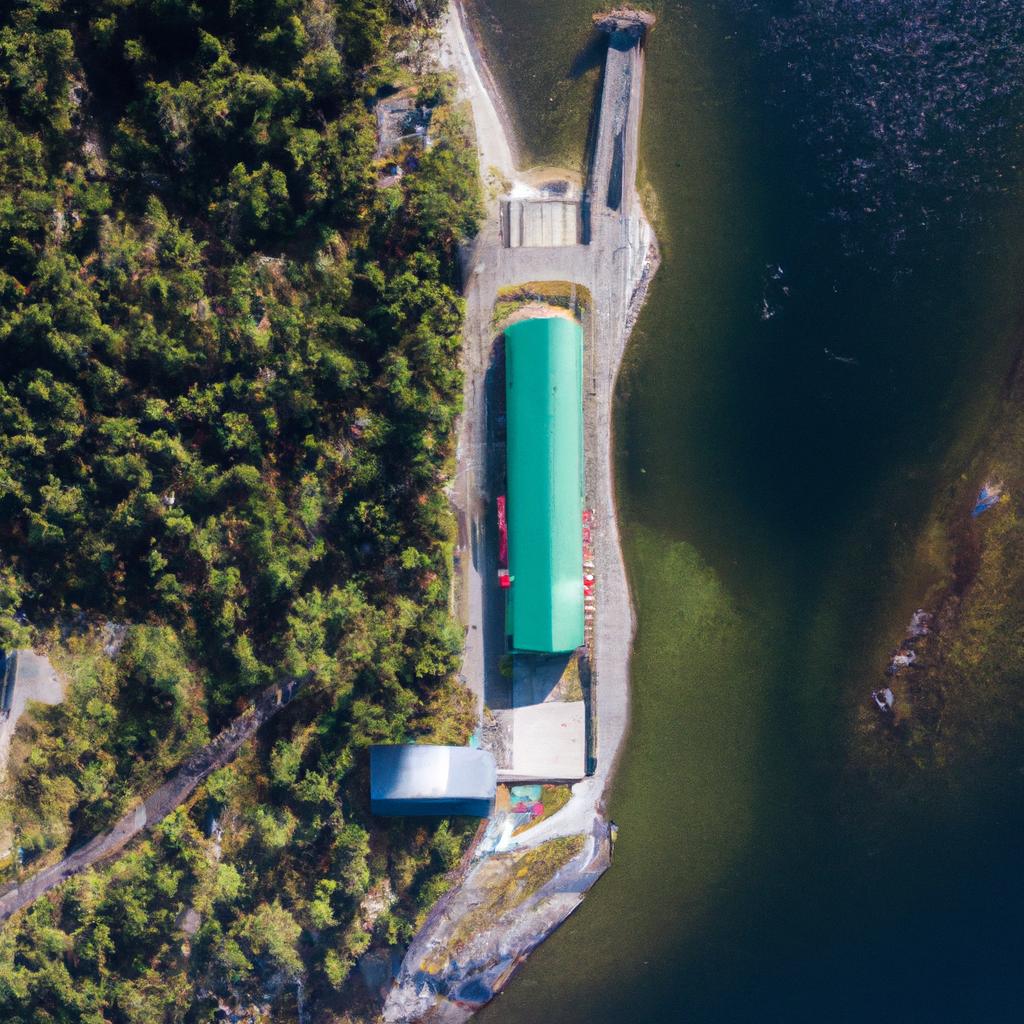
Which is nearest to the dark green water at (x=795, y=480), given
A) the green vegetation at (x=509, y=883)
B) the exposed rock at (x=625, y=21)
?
the exposed rock at (x=625, y=21)

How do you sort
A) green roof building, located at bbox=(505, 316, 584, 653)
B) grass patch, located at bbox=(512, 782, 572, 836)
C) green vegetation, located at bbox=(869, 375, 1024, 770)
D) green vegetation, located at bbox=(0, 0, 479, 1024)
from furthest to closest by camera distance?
grass patch, located at bbox=(512, 782, 572, 836) → green vegetation, located at bbox=(869, 375, 1024, 770) → green roof building, located at bbox=(505, 316, 584, 653) → green vegetation, located at bbox=(0, 0, 479, 1024)

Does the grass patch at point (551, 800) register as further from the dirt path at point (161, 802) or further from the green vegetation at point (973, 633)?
the green vegetation at point (973, 633)

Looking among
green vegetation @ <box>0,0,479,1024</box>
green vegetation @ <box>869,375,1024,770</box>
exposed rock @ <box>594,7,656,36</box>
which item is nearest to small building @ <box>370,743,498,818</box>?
green vegetation @ <box>0,0,479,1024</box>

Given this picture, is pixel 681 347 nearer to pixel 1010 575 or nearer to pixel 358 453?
pixel 358 453

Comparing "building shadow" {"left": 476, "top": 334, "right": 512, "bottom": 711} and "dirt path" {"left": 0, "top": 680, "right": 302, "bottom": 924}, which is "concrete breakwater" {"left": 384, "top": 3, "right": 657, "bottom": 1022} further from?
"dirt path" {"left": 0, "top": 680, "right": 302, "bottom": 924}

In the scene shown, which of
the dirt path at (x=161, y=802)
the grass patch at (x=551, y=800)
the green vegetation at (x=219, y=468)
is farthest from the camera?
the grass patch at (x=551, y=800)

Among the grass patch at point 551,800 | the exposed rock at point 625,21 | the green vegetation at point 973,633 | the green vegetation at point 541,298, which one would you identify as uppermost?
the exposed rock at point 625,21

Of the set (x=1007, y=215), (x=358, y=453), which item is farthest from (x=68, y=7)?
(x=1007, y=215)

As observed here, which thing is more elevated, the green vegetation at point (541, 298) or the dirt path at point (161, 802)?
the green vegetation at point (541, 298)
